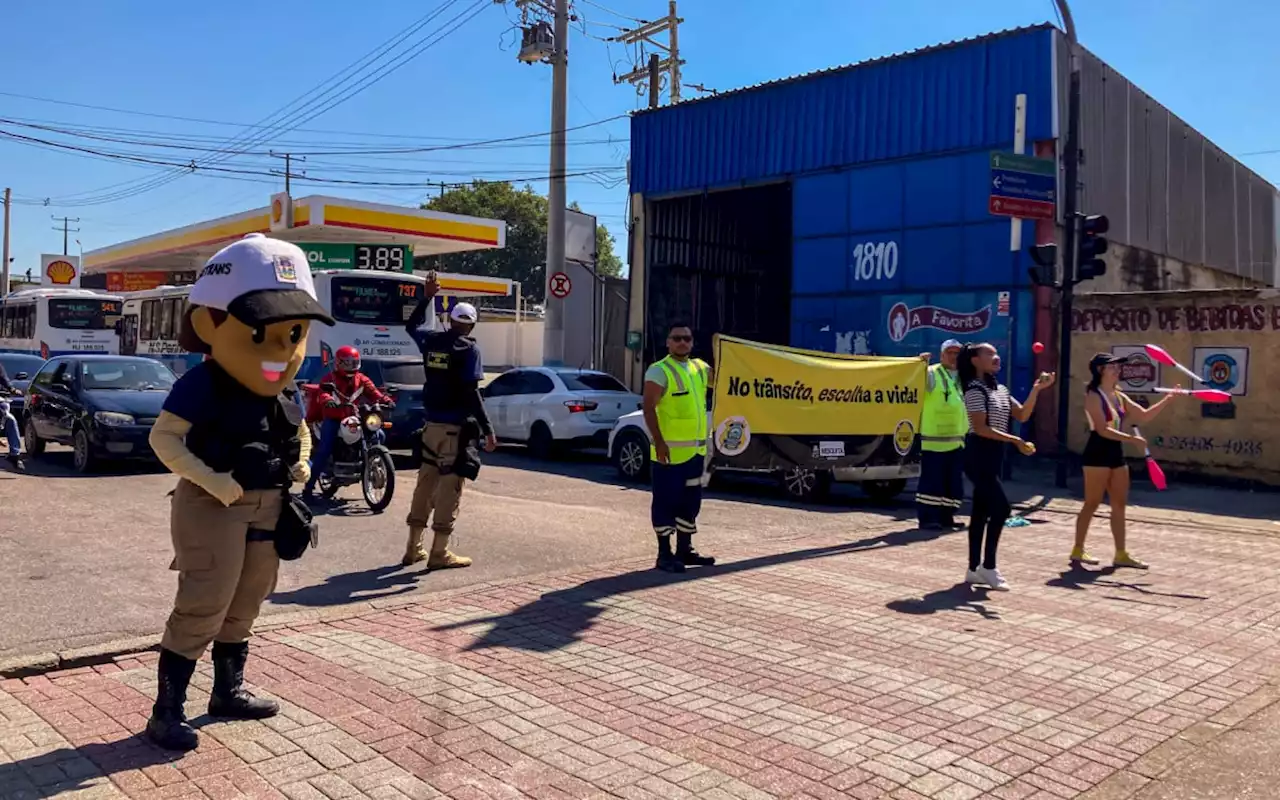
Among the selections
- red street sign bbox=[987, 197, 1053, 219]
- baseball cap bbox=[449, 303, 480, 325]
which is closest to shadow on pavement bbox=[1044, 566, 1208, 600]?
baseball cap bbox=[449, 303, 480, 325]

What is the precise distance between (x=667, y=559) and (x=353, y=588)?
7.59 ft

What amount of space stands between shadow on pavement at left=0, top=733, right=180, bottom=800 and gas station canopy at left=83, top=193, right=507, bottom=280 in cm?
2277

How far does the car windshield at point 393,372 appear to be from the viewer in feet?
51.9

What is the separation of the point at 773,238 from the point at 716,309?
7.46 feet

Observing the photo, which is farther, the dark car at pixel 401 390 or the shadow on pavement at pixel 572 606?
the dark car at pixel 401 390

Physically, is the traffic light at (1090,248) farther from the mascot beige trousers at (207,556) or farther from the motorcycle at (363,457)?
the mascot beige trousers at (207,556)

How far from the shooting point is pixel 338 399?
1102 cm

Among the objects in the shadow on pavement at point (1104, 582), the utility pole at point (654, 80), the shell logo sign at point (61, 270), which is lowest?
the shadow on pavement at point (1104, 582)

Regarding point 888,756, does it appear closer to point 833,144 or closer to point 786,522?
point 786,522

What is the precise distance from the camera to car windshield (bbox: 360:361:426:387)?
51.9ft

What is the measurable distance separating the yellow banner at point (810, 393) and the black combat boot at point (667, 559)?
300 cm

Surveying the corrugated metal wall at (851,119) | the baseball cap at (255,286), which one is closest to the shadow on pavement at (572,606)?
the baseball cap at (255,286)

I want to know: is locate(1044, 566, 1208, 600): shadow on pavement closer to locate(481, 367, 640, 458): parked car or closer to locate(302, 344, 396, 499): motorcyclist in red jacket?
locate(302, 344, 396, 499): motorcyclist in red jacket

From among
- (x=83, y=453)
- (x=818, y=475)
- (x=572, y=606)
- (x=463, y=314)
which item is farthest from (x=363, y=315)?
(x=572, y=606)
